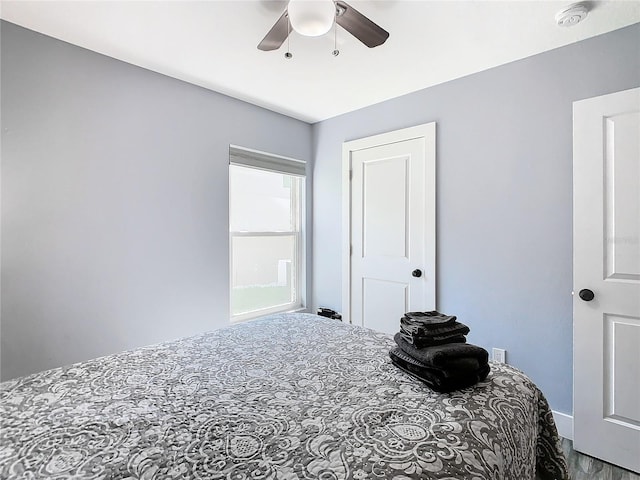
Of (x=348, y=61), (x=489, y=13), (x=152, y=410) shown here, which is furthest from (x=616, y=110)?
(x=152, y=410)

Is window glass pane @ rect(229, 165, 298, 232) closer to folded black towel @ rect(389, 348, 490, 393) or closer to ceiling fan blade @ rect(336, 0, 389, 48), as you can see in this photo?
ceiling fan blade @ rect(336, 0, 389, 48)

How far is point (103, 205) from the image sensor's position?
2.18m

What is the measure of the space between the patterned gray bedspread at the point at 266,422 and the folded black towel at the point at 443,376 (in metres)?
0.03

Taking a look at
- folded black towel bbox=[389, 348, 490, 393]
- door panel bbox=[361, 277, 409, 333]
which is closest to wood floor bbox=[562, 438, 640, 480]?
folded black towel bbox=[389, 348, 490, 393]

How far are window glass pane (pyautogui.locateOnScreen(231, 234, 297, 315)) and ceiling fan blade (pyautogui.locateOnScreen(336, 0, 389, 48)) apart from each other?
1.97m

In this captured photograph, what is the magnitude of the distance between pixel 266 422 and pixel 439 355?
2.04ft

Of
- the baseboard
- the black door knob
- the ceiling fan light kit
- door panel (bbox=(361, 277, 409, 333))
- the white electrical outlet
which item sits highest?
the ceiling fan light kit

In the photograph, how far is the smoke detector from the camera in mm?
1692

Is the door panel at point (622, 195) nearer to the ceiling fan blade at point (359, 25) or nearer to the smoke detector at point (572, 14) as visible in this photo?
the smoke detector at point (572, 14)

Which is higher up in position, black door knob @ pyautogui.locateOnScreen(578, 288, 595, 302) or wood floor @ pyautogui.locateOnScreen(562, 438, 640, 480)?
black door knob @ pyautogui.locateOnScreen(578, 288, 595, 302)

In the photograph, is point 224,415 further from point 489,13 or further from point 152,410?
point 489,13

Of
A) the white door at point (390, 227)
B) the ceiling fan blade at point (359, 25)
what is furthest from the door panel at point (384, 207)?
the ceiling fan blade at point (359, 25)

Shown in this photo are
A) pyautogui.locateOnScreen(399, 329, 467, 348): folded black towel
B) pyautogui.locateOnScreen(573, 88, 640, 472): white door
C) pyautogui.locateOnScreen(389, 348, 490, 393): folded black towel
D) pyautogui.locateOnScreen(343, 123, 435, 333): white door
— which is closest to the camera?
pyautogui.locateOnScreen(389, 348, 490, 393): folded black towel

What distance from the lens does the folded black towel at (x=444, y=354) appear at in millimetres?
1163
